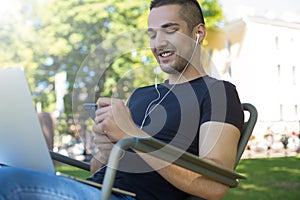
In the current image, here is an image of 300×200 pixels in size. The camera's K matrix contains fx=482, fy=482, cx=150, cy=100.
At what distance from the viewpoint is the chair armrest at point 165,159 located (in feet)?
3.51

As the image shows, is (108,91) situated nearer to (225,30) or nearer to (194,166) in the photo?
(194,166)

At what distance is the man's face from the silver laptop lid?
59cm

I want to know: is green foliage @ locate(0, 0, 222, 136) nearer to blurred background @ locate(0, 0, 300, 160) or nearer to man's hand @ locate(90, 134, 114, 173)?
blurred background @ locate(0, 0, 300, 160)

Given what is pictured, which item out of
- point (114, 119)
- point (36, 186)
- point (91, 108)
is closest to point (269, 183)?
point (91, 108)

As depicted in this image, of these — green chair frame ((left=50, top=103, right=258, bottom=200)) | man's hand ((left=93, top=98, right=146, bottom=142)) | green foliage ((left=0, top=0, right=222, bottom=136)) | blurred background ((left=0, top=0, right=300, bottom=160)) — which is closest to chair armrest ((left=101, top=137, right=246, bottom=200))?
green chair frame ((left=50, top=103, right=258, bottom=200))

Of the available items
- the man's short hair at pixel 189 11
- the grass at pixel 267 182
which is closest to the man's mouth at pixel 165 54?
the man's short hair at pixel 189 11

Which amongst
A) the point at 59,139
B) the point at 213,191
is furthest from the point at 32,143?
the point at 59,139

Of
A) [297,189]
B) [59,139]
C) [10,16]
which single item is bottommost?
[59,139]

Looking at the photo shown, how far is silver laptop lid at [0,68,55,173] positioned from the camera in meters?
1.03

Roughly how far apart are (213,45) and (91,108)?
13.7m

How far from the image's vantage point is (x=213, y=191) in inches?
50.1

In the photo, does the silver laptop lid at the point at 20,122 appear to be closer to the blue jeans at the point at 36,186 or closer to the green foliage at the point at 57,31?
the blue jeans at the point at 36,186

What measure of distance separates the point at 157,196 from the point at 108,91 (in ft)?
1.59

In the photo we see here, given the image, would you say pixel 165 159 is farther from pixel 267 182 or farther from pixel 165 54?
pixel 267 182
